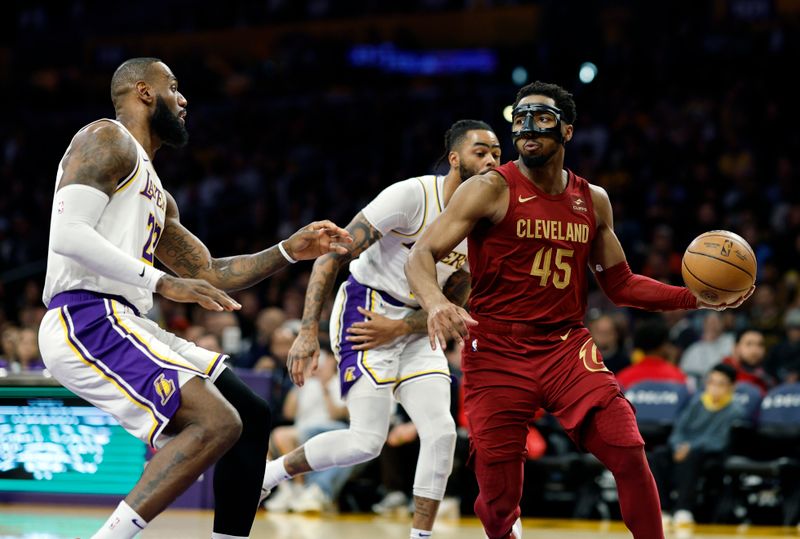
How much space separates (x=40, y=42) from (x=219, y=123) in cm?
637

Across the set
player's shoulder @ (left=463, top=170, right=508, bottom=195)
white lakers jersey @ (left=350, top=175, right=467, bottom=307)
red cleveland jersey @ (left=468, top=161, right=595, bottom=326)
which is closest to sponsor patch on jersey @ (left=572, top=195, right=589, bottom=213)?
red cleveland jersey @ (left=468, top=161, right=595, bottom=326)

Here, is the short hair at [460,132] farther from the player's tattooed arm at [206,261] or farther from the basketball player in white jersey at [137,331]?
the basketball player in white jersey at [137,331]

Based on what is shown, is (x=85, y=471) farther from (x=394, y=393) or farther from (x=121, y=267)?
(x=121, y=267)

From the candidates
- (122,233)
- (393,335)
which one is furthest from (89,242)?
(393,335)

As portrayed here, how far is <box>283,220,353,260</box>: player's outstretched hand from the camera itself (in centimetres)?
541

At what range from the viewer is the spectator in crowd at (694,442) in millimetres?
9492

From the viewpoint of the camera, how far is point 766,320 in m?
11.7

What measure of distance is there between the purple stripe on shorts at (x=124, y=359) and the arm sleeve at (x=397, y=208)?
1997mm

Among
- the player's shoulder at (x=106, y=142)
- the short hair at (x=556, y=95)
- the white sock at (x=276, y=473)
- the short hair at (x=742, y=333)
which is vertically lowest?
the white sock at (x=276, y=473)

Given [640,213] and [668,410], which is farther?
[640,213]

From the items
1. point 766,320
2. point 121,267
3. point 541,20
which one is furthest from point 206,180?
point 121,267

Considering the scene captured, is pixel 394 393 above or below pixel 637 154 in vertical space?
below

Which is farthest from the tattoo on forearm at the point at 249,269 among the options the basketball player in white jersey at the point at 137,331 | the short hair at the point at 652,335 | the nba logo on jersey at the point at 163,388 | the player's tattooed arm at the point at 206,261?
the short hair at the point at 652,335

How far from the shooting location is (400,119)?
19.3 metres
